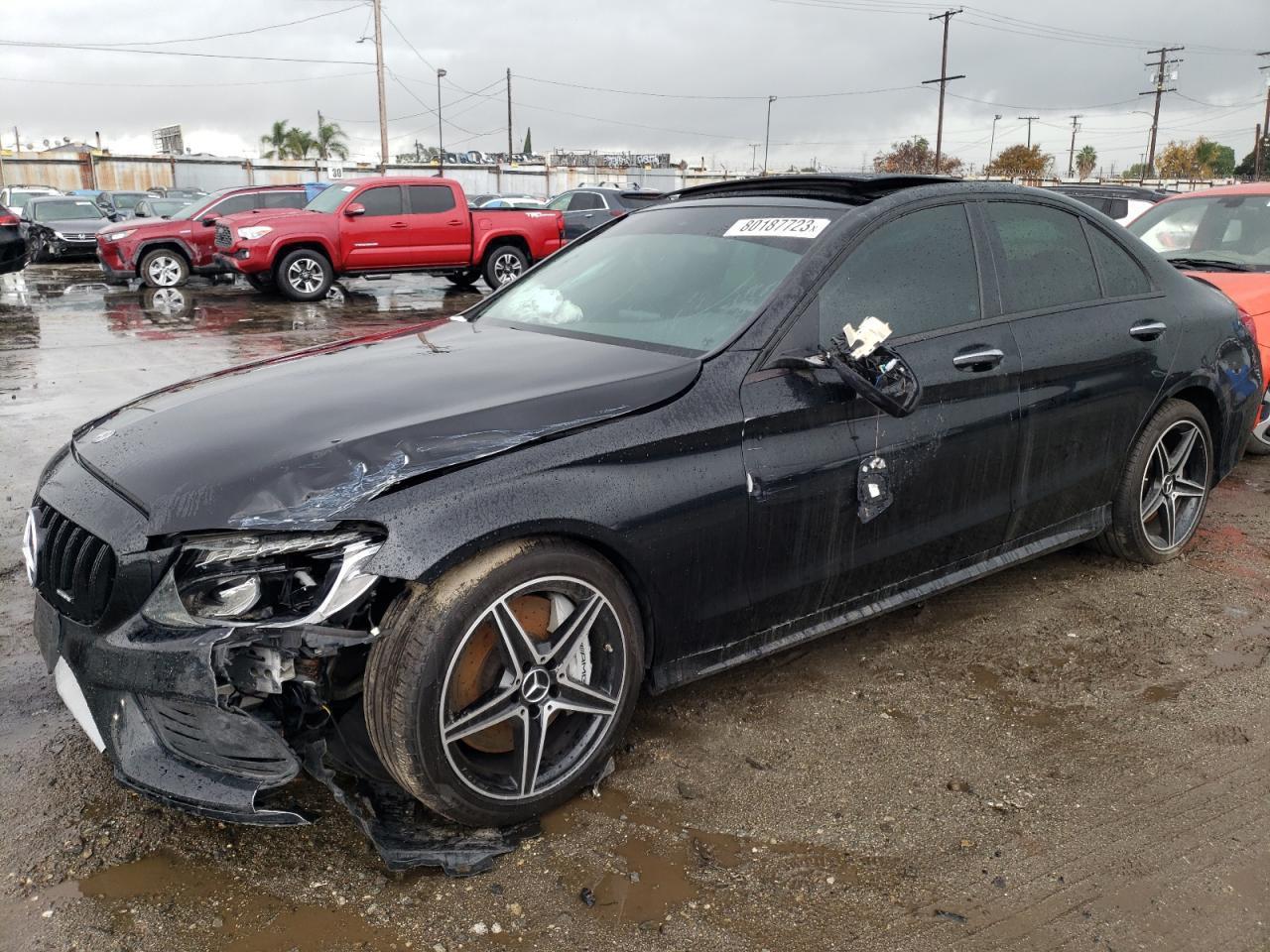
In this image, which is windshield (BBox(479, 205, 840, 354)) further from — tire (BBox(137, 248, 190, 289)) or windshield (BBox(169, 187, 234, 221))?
windshield (BBox(169, 187, 234, 221))

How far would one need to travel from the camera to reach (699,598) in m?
2.78

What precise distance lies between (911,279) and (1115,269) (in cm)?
128

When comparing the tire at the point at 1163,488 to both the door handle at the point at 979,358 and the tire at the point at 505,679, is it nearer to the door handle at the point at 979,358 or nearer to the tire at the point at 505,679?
the door handle at the point at 979,358

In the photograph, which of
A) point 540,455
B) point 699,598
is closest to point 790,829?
point 699,598

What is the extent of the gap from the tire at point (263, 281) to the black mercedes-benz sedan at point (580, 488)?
11687 mm

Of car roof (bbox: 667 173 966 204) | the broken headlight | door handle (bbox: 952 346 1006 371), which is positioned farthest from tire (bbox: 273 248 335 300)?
the broken headlight

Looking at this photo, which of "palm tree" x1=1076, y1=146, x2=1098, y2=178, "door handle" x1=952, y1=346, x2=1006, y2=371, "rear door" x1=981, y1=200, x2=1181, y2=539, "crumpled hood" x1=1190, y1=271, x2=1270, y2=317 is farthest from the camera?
"palm tree" x1=1076, y1=146, x2=1098, y2=178

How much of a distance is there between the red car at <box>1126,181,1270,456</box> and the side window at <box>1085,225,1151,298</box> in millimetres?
1987

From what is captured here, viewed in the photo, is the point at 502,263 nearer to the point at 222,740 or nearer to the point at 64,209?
the point at 64,209

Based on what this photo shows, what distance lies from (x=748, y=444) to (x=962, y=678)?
1314 millimetres

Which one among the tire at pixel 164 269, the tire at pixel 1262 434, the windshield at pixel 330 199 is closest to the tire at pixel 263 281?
the windshield at pixel 330 199

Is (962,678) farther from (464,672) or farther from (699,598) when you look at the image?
(464,672)

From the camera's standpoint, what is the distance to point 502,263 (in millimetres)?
16078

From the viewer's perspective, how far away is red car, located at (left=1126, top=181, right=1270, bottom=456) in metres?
5.69
